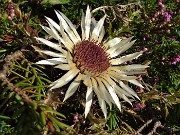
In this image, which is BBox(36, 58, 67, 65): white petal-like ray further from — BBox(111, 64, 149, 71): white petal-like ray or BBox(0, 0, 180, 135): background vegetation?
BBox(111, 64, 149, 71): white petal-like ray

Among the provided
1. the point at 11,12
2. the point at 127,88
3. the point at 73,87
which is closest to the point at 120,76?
the point at 127,88

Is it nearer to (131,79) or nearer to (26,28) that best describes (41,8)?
(26,28)

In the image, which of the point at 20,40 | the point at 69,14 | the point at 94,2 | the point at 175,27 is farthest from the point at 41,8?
the point at 175,27

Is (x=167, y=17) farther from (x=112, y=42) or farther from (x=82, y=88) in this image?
(x=82, y=88)

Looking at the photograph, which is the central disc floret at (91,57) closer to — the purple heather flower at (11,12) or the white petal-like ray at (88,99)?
the white petal-like ray at (88,99)

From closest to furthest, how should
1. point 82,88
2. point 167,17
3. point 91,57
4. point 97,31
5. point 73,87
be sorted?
point 73,87 → point 82,88 → point 91,57 → point 97,31 → point 167,17
